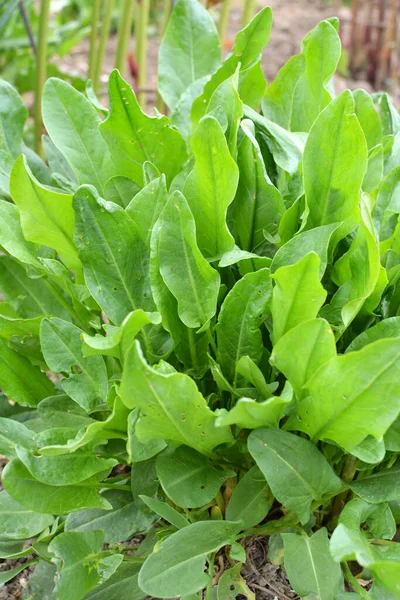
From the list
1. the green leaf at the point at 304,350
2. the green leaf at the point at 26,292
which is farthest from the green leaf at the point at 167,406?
the green leaf at the point at 26,292

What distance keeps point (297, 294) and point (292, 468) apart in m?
0.22

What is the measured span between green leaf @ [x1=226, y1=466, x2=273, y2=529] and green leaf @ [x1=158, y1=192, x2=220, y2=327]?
0.75 ft

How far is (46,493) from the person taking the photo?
1023 millimetres

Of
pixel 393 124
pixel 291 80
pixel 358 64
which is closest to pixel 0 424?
pixel 291 80

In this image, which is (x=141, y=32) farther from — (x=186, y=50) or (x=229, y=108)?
(x=229, y=108)

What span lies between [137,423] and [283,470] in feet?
0.65

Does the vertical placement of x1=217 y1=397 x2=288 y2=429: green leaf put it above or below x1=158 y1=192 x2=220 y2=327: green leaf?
below

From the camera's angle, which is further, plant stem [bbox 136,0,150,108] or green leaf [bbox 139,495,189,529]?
plant stem [bbox 136,0,150,108]

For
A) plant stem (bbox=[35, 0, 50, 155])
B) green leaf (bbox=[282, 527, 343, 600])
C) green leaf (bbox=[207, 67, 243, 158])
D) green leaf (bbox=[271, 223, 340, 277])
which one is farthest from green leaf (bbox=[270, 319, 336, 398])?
plant stem (bbox=[35, 0, 50, 155])

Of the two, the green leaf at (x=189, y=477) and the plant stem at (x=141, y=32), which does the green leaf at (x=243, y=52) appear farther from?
the plant stem at (x=141, y=32)

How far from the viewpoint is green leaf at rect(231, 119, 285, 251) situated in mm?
1066

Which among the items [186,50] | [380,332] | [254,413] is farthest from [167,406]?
[186,50]

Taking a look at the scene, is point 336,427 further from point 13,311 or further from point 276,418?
point 13,311

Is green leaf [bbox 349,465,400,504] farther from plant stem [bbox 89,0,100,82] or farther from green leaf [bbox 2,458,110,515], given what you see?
plant stem [bbox 89,0,100,82]
